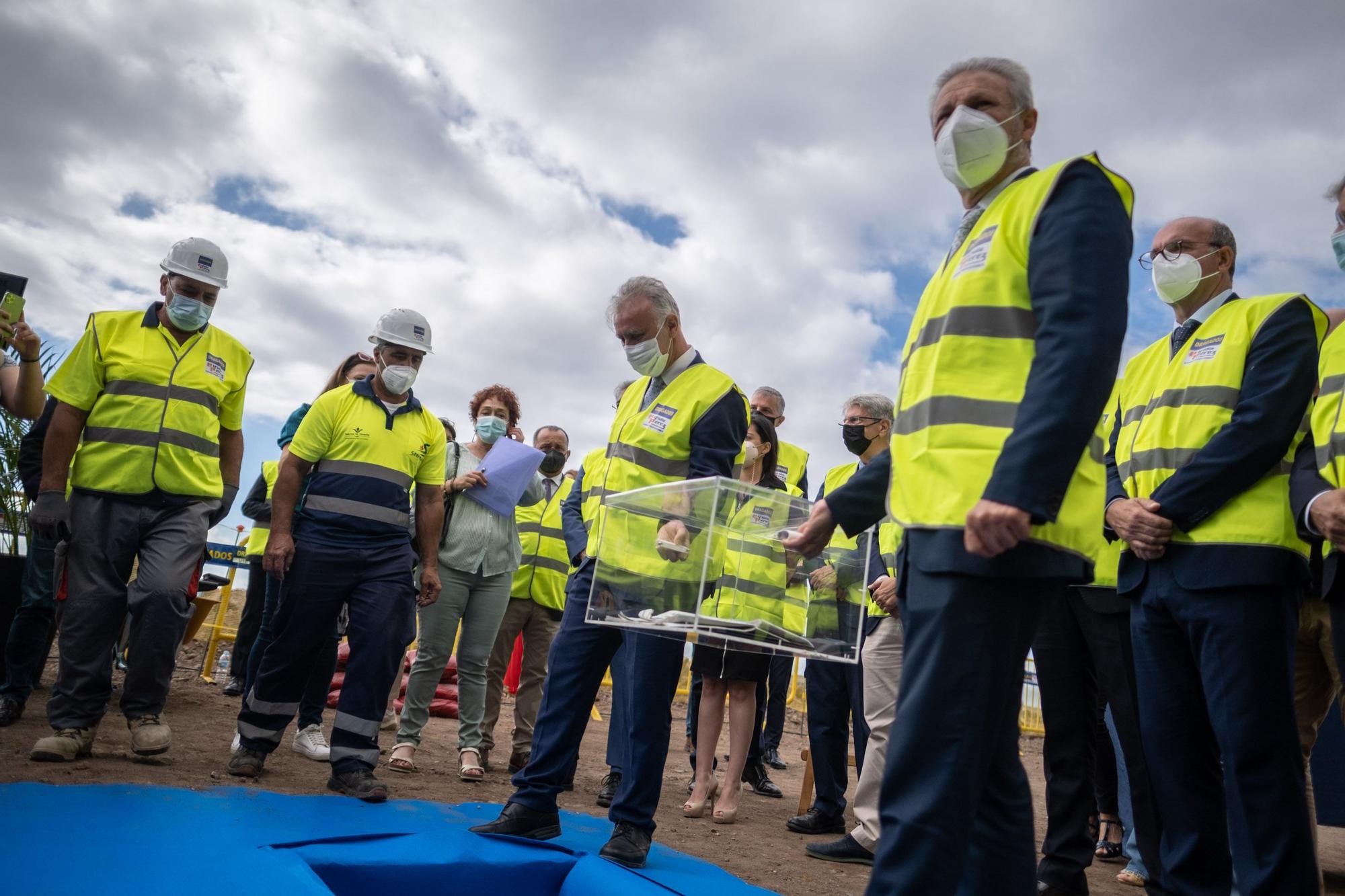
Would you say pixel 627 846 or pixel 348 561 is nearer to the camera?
pixel 627 846

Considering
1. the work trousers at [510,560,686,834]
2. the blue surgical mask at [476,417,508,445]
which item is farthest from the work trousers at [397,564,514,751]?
the work trousers at [510,560,686,834]

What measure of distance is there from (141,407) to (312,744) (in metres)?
2.22

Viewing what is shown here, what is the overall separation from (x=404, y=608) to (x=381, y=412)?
1.00 meters

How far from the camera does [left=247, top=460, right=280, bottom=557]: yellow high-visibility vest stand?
7168 millimetres

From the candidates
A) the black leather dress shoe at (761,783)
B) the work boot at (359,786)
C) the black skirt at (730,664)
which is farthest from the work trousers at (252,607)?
the black leather dress shoe at (761,783)

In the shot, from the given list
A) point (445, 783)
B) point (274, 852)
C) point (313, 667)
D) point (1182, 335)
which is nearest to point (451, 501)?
point (313, 667)

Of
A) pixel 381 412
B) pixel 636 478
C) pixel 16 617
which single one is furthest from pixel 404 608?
pixel 16 617

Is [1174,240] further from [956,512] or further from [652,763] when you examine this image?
[652,763]

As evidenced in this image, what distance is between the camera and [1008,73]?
8.07ft

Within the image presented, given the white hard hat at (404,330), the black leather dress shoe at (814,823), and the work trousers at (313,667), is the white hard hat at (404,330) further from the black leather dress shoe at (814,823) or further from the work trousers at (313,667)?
the black leather dress shoe at (814,823)

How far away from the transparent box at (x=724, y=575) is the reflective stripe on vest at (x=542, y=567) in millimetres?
2775

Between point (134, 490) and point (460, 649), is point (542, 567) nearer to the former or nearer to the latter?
point (460, 649)

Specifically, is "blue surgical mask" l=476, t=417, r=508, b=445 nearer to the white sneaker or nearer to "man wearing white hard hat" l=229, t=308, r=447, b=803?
"man wearing white hard hat" l=229, t=308, r=447, b=803

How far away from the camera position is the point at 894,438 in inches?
88.8
